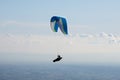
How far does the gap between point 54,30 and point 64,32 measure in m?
3.03

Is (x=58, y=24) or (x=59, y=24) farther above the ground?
(x=58, y=24)

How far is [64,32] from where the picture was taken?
57469 millimetres

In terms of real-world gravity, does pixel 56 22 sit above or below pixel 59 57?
above

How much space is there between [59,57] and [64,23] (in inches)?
282

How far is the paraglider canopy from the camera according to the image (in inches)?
2280

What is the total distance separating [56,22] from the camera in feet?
197

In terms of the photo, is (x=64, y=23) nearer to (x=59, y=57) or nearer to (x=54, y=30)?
(x=54, y=30)

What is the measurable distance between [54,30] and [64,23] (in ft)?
8.99

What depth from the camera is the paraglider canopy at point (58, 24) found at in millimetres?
57906

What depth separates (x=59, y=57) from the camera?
188ft

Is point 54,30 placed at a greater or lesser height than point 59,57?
greater

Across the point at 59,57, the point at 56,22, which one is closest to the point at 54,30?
the point at 56,22

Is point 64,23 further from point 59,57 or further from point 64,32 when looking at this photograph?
point 59,57

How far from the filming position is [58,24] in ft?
195
